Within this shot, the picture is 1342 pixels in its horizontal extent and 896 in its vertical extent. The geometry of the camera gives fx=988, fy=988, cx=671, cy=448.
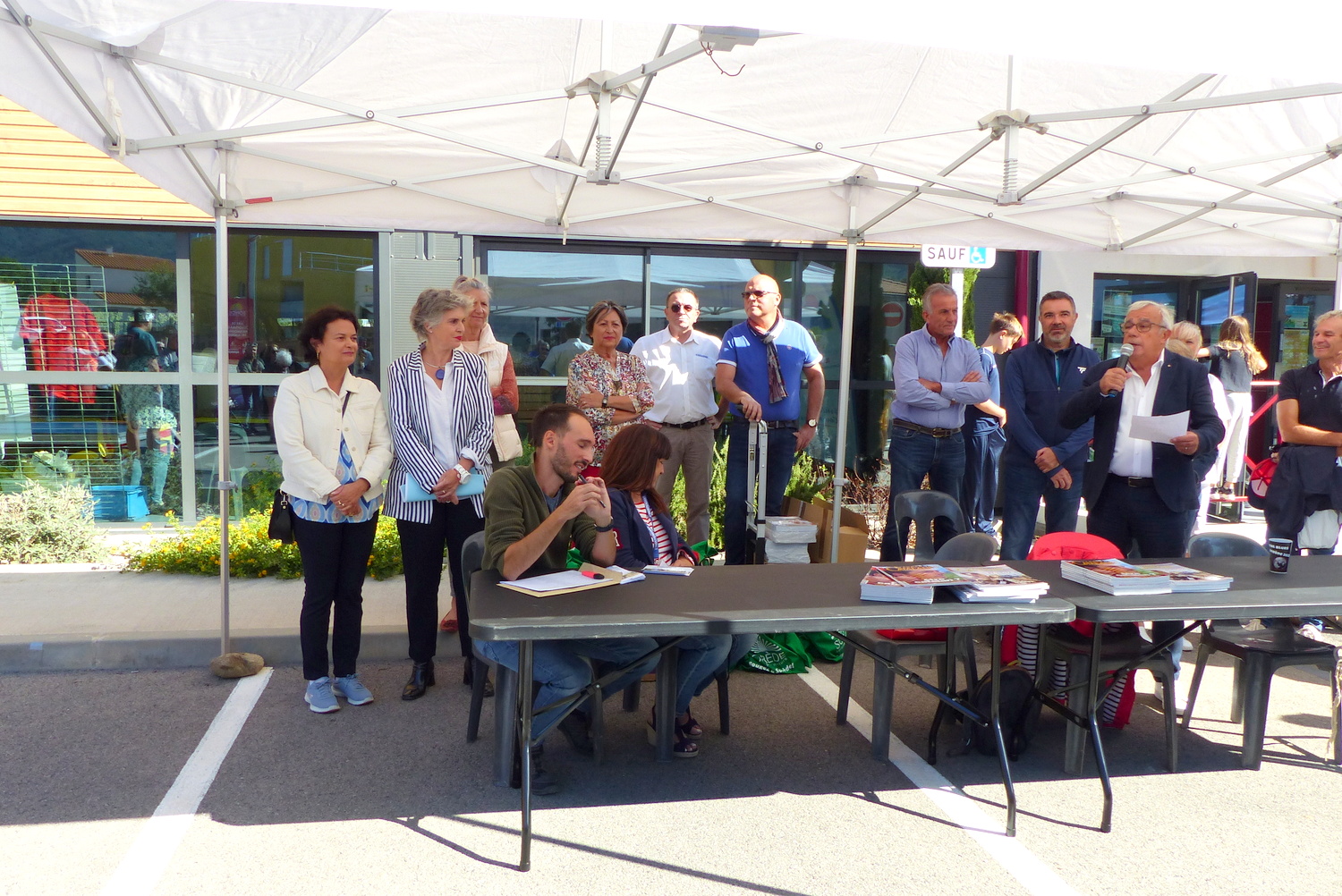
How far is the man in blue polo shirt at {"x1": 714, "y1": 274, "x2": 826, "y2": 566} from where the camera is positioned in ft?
18.6

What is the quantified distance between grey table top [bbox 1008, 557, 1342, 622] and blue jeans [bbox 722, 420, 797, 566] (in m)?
2.13

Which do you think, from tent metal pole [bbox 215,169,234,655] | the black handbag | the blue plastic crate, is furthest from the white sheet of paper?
the blue plastic crate

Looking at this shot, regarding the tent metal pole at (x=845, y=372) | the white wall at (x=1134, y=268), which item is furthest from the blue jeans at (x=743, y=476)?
the white wall at (x=1134, y=268)

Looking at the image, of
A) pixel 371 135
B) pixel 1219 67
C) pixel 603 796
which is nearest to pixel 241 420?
pixel 371 135

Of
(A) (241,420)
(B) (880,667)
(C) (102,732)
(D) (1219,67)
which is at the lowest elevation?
(C) (102,732)

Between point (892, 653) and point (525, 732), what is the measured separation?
1.46m

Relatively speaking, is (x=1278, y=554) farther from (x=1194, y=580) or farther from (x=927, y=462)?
(x=927, y=462)

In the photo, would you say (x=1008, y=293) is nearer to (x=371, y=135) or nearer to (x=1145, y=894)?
(x=371, y=135)

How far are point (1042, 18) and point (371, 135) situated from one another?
3.61 m

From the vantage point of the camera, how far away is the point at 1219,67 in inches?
78.5

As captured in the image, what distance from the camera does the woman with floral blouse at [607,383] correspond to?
5254mm

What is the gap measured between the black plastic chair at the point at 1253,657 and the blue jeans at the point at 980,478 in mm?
1965

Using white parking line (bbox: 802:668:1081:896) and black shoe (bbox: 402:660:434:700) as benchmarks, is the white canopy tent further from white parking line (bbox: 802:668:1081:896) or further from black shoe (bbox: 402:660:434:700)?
white parking line (bbox: 802:668:1081:896)

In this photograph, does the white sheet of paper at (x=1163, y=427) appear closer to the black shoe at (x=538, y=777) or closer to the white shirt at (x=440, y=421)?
the black shoe at (x=538, y=777)
